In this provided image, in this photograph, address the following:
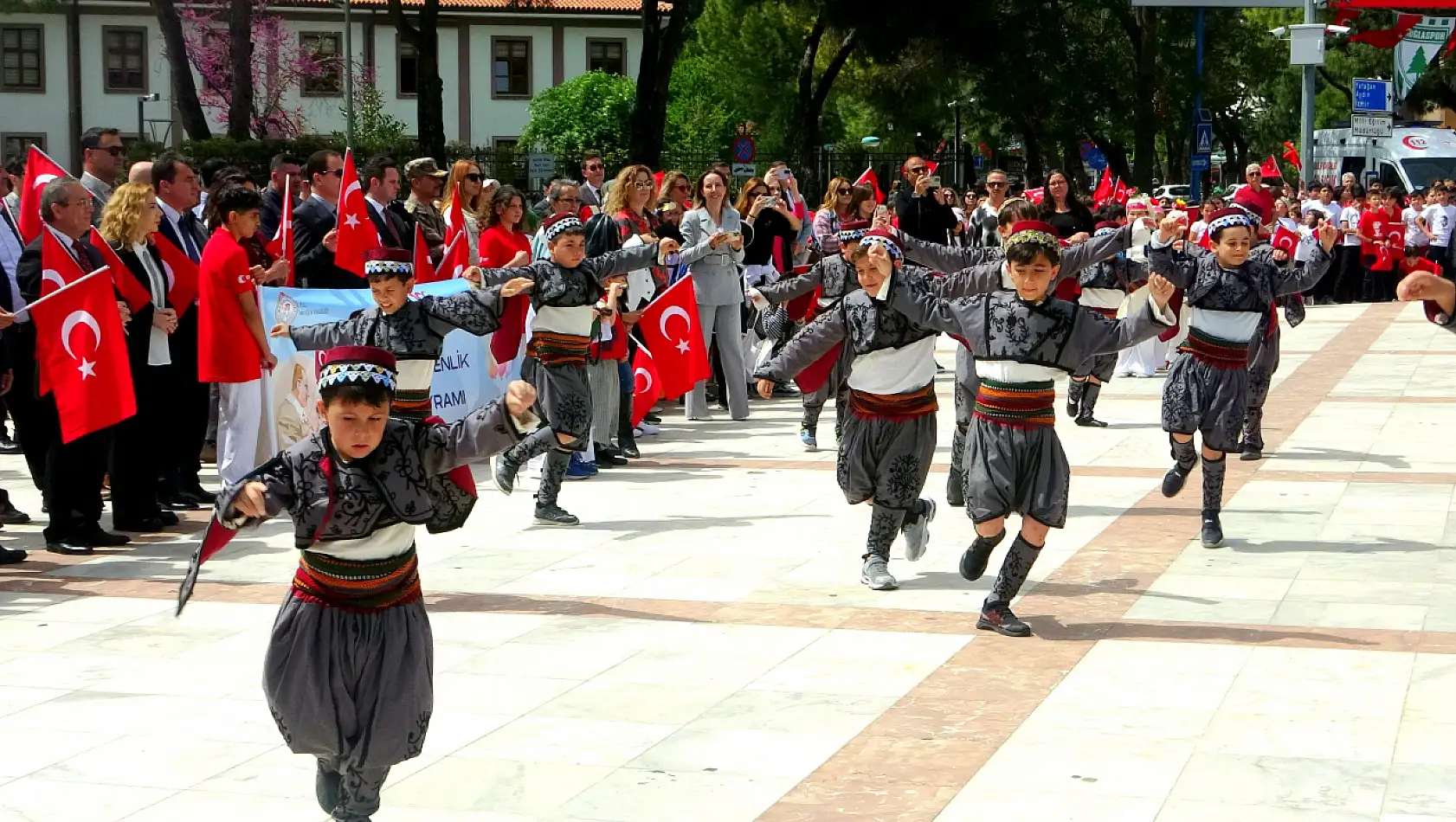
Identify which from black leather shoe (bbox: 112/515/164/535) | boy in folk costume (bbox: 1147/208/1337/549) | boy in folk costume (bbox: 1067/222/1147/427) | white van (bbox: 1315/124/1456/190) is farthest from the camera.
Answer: white van (bbox: 1315/124/1456/190)

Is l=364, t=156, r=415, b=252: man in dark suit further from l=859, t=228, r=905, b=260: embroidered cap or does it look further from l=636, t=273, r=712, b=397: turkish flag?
l=859, t=228, r=905, b=260: embroidered cap

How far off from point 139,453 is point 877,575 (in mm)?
4502

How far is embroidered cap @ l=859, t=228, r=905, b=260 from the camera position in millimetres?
8492

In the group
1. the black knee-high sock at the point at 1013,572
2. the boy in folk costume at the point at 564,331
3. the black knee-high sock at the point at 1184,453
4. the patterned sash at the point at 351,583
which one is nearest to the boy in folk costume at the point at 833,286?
the boy in folk costume at the point at 564,331

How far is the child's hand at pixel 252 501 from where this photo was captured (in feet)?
16.0

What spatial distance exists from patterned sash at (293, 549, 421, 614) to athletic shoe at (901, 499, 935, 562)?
4275 millimetres

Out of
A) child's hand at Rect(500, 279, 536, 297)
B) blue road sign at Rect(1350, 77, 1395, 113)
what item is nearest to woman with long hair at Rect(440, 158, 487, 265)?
child's hand at Rect(500, 279, 536, 297)

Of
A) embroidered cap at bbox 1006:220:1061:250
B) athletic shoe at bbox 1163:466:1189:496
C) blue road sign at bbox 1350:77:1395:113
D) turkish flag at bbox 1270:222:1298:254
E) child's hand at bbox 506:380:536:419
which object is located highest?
blue road sign at bbox 1350:77:1395:113

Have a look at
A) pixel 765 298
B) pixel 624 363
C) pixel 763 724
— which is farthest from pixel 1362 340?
pixel 763 724

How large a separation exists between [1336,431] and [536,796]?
10.00 metres

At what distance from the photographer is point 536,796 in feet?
18.6

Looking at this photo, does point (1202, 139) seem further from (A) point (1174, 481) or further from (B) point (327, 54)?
(B) point (327, 54)

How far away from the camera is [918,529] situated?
357 inches

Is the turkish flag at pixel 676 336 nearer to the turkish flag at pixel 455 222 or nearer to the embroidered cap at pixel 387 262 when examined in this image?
the turkish flag at pixel 455 222
